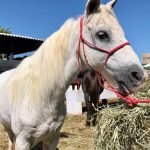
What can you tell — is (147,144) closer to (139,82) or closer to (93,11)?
(139,82)

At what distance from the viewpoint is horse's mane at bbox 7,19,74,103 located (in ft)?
10.1

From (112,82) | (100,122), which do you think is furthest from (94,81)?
(112,82)

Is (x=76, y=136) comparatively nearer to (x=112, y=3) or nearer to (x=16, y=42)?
(x=112, y=3)

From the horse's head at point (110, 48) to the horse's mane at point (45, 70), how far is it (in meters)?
0.26

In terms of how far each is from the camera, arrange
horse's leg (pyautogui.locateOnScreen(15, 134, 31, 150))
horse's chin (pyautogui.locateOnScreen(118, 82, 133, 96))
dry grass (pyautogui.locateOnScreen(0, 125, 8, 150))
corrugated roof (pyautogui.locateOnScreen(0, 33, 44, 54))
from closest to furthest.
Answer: horse's chin (pyautogui.locateOnScreen(118, 82, 133, 96)) < horse's leg (pyautogui.locateOnScreen(15, 134, 31, 150)) < dry grass (pyautogui.locateOnScreen(0, 125, 8, 150)) < corrugated roof (pyautogui.locateOnScreen(0, 33, 44, 54))

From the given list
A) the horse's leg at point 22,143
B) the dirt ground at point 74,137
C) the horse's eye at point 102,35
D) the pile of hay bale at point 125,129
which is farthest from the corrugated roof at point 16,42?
the horse's eye at point 102,35

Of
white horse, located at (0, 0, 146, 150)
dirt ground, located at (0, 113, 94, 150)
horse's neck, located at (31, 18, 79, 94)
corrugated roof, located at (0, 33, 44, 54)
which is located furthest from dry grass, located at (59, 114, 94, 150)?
corrugated roof, located at (0, 33, 44, 54)

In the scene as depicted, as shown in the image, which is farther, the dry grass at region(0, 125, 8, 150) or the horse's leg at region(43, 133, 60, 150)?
the dry grass at region(0, 125, 8, 150)

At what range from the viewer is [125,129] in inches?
123

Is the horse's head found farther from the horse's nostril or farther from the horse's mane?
the horse's mane

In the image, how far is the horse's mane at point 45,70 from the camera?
10.1 feet

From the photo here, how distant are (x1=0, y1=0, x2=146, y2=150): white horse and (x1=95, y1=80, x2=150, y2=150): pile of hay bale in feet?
1.41

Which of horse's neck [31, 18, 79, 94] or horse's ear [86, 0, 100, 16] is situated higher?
horse's ear [86, 0, 100, 16]

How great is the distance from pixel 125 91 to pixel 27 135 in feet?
3.62
